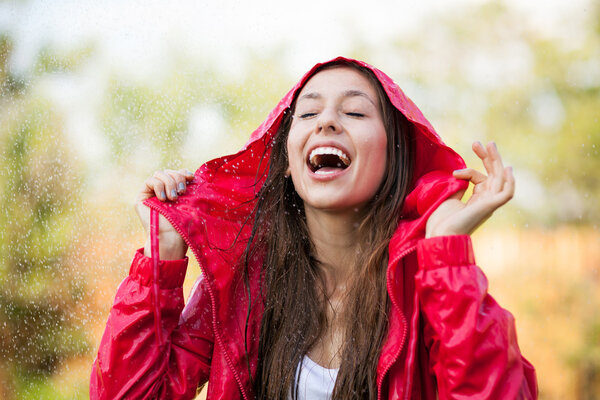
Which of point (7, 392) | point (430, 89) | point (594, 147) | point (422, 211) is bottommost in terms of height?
point (7, 392)

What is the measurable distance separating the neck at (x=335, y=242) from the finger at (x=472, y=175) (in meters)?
0.42

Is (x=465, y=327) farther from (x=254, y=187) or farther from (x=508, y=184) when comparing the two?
(x=254, y=187)

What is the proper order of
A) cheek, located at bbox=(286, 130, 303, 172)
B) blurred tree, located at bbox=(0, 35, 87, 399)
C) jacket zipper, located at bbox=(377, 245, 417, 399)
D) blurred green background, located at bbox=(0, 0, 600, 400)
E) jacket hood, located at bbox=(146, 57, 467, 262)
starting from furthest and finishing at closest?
blurred green background, located at bbox=(0, 0, 600, 400), blurred tree, located at bbox=(0, 35, 87, 399), cheek, located at bbox=(286, 130, 303, 172), jacket hood, located at bbox=(146, 57, 467, 262), jacket zipper, located at bbox=(377, 245, 417, 399)

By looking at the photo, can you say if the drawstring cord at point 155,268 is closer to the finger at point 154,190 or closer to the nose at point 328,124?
the finger at point 154,190

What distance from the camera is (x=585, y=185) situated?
25.0 feet

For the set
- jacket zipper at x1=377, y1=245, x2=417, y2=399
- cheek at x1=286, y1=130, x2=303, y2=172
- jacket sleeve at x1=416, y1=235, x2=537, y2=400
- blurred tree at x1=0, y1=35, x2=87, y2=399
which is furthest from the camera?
blurred tree at x1=0, y1=35, x2=87, y2=399

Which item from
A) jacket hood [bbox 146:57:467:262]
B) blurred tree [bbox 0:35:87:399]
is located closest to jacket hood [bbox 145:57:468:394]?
jacket hood [bbox 146:57:467:262]

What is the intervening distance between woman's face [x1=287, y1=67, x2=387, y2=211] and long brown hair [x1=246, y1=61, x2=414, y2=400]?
52mm

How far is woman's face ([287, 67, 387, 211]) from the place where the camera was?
6.97 ft

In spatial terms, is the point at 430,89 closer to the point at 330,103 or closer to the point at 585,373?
the point at 585,373

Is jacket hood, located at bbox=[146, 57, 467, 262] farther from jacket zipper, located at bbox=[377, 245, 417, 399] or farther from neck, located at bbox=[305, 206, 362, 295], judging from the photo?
neck, located at bbox=[305, 206, 362, 295]

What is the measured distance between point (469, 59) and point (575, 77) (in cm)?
126

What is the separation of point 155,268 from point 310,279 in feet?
1.78

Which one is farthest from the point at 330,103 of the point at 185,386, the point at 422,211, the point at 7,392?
the point at 7,392
